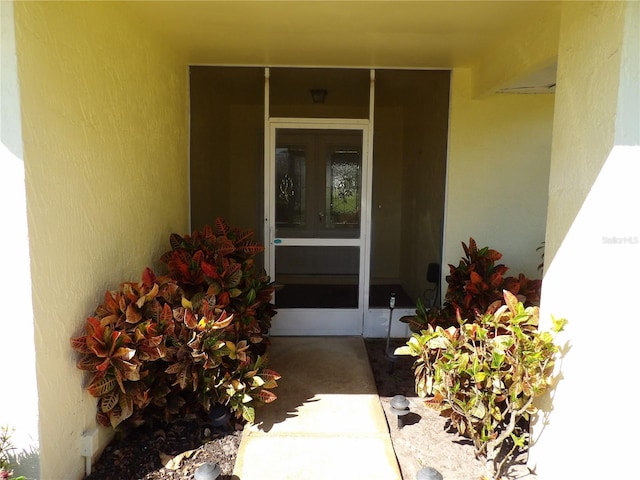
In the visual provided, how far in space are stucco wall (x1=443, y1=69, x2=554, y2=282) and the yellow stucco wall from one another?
9.31 feet

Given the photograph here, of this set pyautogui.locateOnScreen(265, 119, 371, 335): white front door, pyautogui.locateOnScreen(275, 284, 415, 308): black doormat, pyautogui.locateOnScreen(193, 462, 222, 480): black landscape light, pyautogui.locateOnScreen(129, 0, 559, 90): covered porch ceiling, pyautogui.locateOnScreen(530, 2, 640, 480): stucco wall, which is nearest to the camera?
pyautogui.locateOnScreen(530, 2, 640, 480): stucco wall

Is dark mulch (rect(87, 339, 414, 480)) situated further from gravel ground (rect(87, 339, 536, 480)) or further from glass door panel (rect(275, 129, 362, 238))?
glass door panel (rect(275, 129, 362, 238))

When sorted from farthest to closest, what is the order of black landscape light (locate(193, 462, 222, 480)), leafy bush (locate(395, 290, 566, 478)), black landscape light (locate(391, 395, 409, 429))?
black landscape light (locate(391, 395, 409, 429)) < leafy bush (locate(395, 290, 566, 478)) < black landscape light (locate(193, 462, 222, 480))

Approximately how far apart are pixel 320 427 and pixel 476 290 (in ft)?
5.27

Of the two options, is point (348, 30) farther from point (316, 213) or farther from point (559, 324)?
point (559, 324)

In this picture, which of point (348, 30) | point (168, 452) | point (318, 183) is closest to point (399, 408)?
point (168, 452)

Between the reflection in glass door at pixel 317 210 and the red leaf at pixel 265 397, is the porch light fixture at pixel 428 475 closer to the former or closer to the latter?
the red leaf at pixel 265 397

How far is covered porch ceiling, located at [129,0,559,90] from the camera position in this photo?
2.83 meters

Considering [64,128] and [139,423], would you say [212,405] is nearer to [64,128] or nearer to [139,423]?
[139,423]

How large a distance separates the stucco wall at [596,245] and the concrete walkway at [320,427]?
1.02 metres

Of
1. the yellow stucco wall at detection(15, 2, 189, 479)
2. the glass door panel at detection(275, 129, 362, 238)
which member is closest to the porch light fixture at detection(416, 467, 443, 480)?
the yellow stucco wall at detection(15, 2, 189, 479)

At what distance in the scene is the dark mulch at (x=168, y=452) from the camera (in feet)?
8.26

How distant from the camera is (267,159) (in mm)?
4465

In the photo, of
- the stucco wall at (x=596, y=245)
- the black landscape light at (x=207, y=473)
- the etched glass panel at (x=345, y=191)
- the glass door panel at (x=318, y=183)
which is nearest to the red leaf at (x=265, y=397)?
the black landscape light at (x=207, y=473)
